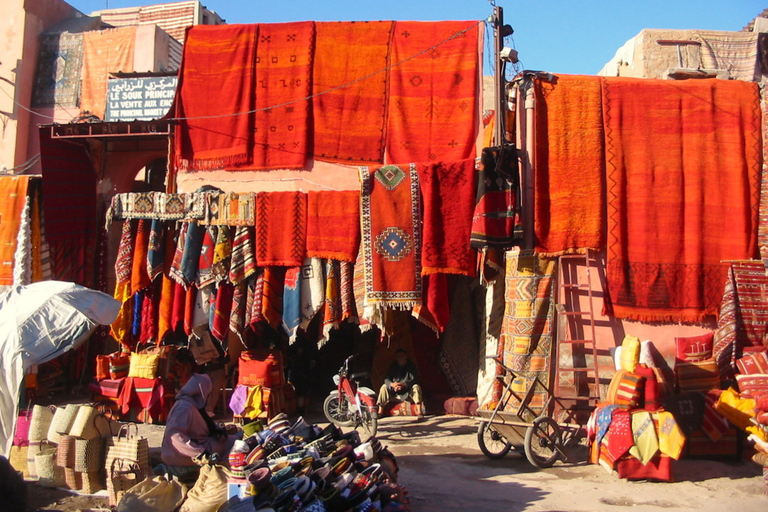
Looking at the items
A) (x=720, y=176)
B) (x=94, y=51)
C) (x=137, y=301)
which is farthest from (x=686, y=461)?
(x=94, y=51)

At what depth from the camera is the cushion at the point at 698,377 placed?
24.1ft

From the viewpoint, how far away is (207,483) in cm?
501

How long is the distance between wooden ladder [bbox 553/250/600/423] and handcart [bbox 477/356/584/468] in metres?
0.44

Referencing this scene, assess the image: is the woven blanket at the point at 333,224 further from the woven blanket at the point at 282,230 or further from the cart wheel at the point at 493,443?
the cart wheel at the point at 493,443

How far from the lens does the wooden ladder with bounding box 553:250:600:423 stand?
7.57m

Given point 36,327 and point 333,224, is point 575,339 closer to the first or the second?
point 333,224

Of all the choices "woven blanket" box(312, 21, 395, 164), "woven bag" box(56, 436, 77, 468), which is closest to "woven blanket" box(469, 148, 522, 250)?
"woven blanket" box(312, 21, 395, 164)

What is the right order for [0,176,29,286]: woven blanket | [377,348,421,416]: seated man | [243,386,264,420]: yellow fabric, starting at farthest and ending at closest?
[0,176,29,286]: woven blanket < [377,348,421,416]: seated man < [243,386,264,420]: yellow fabric

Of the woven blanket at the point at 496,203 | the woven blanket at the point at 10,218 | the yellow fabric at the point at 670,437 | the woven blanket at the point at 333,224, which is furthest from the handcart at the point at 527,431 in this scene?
the woven blanket at the point at 10,218

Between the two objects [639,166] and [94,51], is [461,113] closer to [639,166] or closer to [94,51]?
[639,166]

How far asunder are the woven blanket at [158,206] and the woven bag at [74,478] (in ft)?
11.6

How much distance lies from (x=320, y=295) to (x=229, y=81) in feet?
10.6

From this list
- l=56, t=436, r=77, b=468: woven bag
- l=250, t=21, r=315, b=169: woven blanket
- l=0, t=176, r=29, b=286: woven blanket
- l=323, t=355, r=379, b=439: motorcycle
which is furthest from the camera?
l=0, t=176, r=29, b=286: woven blanket

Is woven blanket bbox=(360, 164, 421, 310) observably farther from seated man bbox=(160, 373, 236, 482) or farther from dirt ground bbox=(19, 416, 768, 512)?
seated man bbox=(160, 373, 236, 482)
